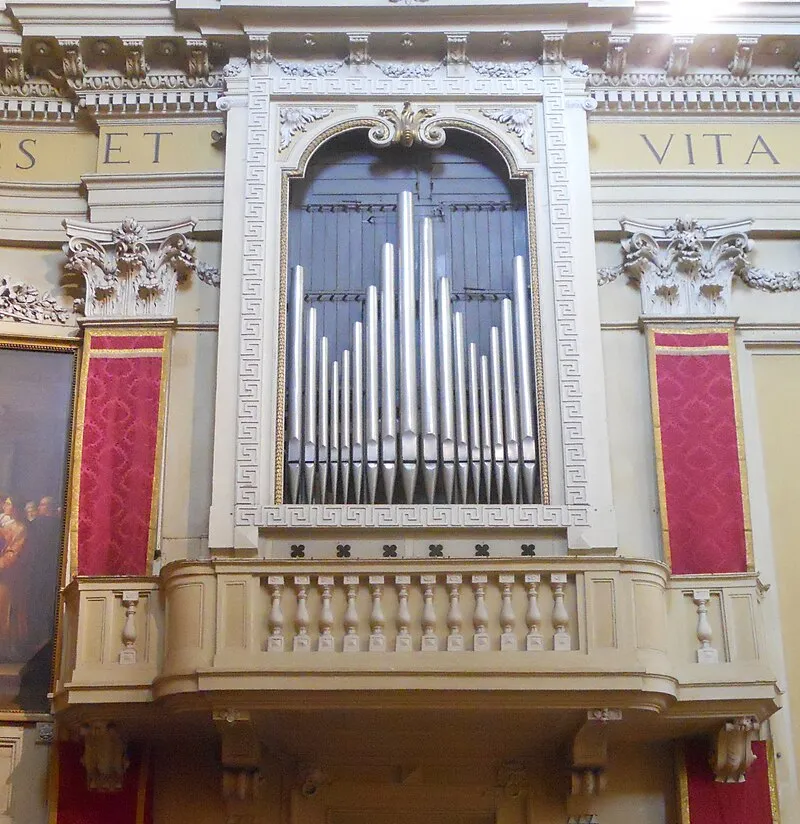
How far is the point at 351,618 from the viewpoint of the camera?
10.7 m

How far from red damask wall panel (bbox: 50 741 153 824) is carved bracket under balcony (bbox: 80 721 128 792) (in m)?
0.10

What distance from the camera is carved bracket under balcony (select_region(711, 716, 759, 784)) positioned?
11078 mm

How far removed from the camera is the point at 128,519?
12.0 metres

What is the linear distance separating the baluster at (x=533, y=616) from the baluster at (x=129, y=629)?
304 centimetres

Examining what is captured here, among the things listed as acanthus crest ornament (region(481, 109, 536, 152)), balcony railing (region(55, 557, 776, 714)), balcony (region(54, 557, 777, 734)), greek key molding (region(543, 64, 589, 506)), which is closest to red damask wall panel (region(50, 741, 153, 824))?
balcony (region(54, 557, 777, 734))

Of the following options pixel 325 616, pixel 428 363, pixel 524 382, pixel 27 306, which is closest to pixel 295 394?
pixel 428 363

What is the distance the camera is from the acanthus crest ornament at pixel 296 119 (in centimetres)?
1333

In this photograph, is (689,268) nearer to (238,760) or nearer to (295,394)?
(295,394)

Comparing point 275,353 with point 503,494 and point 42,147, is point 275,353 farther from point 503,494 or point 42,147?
point 42,147

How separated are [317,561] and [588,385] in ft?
9.91

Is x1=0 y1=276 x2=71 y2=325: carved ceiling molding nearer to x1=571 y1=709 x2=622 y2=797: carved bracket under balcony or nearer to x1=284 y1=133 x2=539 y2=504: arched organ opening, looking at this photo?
x1=284 y1=133 x2=539 y2=504: arched organ opening

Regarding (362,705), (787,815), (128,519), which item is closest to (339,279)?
(128,519)

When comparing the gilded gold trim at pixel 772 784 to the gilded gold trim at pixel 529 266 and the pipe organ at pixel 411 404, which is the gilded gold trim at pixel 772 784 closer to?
the gilded gold trim at pixel 529 266

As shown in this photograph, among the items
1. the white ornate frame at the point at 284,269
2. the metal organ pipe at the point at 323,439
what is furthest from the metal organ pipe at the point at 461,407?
the metal organ pipe at the point at 323,439
